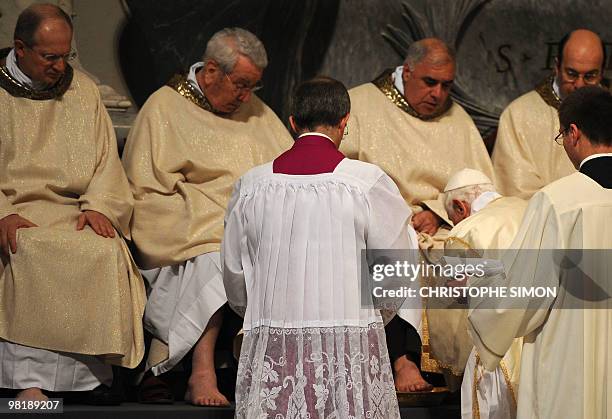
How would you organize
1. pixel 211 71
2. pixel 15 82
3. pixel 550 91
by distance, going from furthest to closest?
1. pixel 550 91
2. pixel 211 71
3. pixel 15 82

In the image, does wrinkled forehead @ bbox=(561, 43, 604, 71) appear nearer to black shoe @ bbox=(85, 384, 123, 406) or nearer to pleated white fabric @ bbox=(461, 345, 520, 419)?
pleated white fabric @ bbox=(461, 345, 520, 419)

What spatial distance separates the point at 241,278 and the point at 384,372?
27.4 inches

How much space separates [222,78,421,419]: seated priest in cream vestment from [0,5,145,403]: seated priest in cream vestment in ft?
3.98

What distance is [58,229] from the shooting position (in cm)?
630

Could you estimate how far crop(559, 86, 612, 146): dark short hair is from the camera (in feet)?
15.6

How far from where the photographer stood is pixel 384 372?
5.11m

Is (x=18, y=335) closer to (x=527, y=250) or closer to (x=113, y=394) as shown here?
(x=113, y=394)

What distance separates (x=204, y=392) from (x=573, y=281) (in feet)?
6.78

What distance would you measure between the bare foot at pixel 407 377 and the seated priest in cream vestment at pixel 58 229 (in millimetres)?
1219

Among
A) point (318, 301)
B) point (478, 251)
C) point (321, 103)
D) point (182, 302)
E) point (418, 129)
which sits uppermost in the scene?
point (418, 129)

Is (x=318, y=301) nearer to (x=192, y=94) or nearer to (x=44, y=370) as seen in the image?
(x=44, y=370)

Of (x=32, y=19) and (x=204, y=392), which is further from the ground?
(x=32, y=19)

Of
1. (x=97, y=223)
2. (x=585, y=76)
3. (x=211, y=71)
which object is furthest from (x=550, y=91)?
(x=97, y=223)

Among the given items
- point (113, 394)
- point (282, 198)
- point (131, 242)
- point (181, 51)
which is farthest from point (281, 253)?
point (181, 51)
